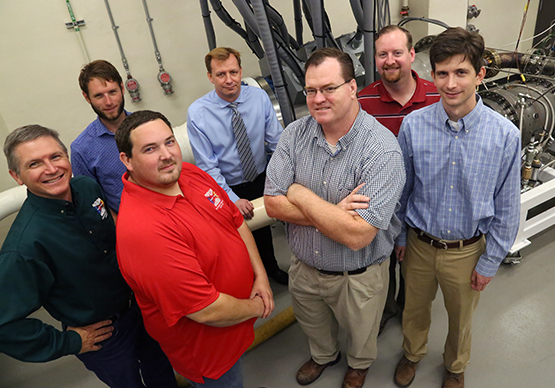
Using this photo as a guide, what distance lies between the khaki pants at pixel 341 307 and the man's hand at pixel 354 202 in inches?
14.6

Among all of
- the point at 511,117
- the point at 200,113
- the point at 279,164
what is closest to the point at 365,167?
the point at 279,164

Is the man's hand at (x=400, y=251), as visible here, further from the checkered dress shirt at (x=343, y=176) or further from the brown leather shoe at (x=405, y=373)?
the brown leather shoe at (x=405, y=373)

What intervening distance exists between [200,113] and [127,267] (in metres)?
1.05

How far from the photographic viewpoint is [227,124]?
6.55ft

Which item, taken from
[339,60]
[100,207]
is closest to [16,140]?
[100,207]

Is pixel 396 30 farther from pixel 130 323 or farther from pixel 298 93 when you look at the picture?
pixel 130 323

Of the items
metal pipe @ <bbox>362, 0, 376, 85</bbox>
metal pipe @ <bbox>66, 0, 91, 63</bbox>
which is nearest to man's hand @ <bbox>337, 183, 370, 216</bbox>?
metal pipe @ <bbox>362, 0, 376, 85</bbox>

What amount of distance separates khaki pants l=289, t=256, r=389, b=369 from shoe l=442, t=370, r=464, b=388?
360 mm

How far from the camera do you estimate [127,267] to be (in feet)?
3.79

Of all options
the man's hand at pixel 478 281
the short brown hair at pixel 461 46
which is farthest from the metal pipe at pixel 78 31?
the man's hand at pixel 478 281

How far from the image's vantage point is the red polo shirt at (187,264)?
1121 mm

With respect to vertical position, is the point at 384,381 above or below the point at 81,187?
below

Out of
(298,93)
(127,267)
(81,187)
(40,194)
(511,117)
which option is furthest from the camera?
(298,93)

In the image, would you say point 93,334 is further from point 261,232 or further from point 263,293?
point 261,232
